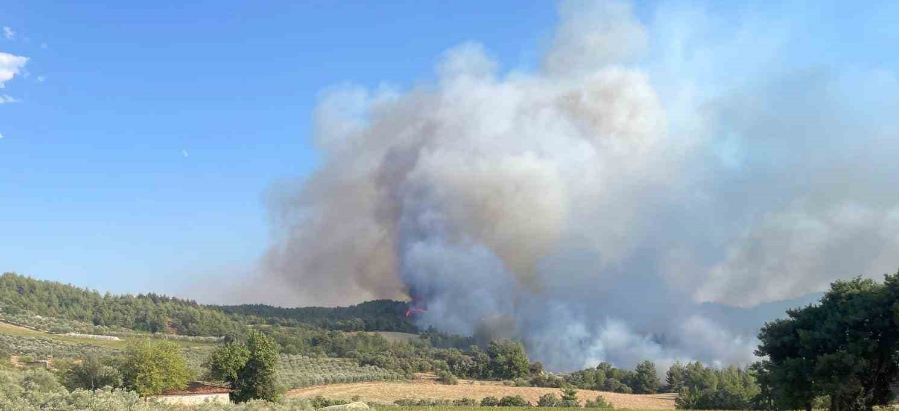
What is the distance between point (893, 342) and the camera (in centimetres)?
3136

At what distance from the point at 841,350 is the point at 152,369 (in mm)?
42340

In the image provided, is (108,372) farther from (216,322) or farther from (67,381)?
(216,322)

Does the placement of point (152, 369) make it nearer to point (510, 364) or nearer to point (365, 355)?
point (365, 355)

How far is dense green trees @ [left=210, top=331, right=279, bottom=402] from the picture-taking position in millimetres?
47094

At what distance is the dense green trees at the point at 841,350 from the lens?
31125mm

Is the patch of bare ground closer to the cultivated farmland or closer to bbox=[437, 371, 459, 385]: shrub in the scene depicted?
bbox=[437, 371, 459, 385]: shrub

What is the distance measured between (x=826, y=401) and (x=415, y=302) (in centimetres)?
8486

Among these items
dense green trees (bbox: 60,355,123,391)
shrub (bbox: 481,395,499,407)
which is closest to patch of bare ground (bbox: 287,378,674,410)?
shrub (bbox: 481,395,499,407)

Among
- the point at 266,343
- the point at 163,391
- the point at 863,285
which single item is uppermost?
the point at 863,285

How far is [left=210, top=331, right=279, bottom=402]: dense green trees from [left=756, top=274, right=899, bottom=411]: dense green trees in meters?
33.6

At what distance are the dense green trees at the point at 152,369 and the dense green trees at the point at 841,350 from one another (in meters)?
38.5

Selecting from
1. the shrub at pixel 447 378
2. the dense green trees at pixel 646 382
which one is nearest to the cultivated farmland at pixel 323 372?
the shrub at pixel 447 378

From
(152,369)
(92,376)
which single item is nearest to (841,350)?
(152,369)

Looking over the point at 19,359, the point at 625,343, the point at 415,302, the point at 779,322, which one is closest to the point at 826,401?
the point at 779,322
